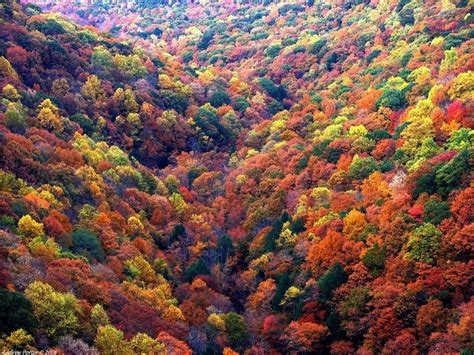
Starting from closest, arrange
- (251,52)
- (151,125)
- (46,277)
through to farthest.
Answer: (46,277)
(151,125)
(251,52)

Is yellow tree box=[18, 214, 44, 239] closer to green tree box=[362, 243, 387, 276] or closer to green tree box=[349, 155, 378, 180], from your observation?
green tree box=[362, 243, 387, 276]

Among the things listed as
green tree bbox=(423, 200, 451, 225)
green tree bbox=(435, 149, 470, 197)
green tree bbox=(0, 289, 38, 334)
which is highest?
green tree bbox=(435, 149, 470, 197)

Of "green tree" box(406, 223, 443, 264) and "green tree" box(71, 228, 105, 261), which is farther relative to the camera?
"green tree" box(71, 228, 105, 261)

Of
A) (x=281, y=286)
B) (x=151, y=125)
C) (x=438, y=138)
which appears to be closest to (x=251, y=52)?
(x=151, y=125)

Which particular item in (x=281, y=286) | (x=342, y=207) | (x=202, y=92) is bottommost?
(x=281, y=286)

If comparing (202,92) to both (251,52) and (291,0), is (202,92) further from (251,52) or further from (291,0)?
(291,0)

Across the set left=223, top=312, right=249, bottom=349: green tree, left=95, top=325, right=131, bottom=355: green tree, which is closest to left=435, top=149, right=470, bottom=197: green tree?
left=223, top=312, right=249, bottom=349: green tree

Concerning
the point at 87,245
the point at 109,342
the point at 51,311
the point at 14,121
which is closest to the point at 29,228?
the point at 87,245

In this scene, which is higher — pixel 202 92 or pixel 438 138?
pixel 202 92
